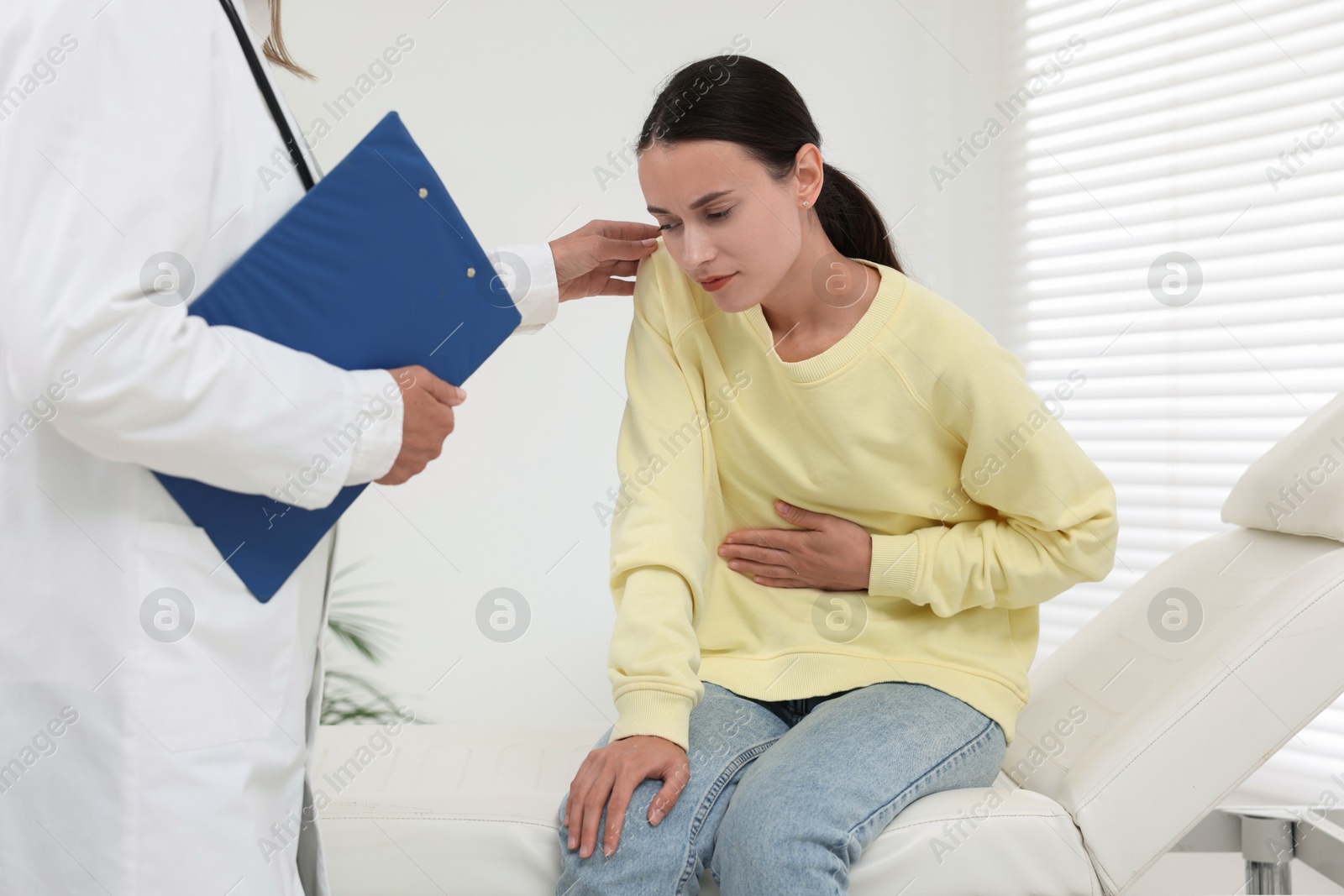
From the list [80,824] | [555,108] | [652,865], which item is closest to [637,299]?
[652,865]

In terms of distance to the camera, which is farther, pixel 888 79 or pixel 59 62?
pixel 888 79

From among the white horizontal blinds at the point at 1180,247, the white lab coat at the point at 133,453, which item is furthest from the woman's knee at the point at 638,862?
the white horizontal blinds at the point at 1180,247

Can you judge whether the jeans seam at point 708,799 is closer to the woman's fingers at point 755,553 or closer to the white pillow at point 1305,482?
the woman's fingers at point 755,553

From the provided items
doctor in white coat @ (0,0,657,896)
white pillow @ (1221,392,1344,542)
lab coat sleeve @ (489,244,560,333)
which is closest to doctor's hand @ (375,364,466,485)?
doctor in white coat @ (0,0,657,896)

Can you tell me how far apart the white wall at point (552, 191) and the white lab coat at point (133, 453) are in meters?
2.02

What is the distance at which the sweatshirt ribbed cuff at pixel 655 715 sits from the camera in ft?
3.63

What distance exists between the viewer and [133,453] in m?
0.76

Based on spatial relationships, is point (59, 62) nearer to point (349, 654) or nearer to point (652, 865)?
point (652, 865)

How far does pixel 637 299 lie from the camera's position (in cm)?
139

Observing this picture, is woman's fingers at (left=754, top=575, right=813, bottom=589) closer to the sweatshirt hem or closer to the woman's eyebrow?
the sweatshirt hem

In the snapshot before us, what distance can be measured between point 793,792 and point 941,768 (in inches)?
7.5

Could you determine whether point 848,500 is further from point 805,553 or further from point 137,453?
point 137,453

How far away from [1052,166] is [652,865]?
7.43 ft

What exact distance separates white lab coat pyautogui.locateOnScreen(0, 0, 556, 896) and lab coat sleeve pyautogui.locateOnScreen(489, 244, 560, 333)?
1.15ft
